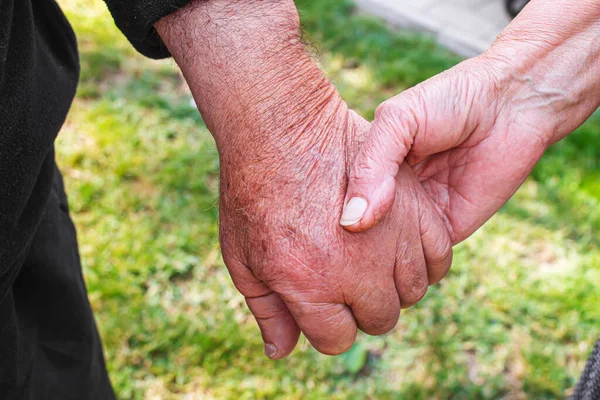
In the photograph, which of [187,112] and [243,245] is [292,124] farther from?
[187,112]

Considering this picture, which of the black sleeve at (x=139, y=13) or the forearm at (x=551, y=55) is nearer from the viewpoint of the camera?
the black sleeve at (x=139, y=13)

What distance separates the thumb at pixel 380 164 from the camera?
123cm

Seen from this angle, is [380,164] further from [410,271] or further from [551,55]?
[551,55]

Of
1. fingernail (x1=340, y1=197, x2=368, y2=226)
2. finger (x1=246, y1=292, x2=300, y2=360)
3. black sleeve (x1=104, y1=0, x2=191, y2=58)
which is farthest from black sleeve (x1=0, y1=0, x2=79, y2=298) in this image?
fingernail (x1=340, y1=197, x2=368, y2=226)

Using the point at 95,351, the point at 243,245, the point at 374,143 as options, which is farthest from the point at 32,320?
the point at 374,143

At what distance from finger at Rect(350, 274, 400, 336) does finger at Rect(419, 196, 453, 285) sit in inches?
4.9

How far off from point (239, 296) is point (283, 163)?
150cm

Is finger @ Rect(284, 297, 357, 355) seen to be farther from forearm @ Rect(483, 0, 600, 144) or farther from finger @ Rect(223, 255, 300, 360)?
forearm @ Rect(483, 0, 600, 144)

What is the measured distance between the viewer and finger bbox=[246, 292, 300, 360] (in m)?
1.42

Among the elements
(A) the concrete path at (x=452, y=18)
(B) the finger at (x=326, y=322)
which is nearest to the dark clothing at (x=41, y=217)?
(B) the finger at (x=326, y=322)

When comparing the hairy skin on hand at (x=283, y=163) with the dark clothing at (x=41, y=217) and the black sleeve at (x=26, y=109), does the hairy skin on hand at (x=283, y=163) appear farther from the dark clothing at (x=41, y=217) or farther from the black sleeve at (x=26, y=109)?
the black sleeve at (x=26, y=109)

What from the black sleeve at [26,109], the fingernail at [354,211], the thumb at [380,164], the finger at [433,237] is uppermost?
the black sleeve at [26,109]

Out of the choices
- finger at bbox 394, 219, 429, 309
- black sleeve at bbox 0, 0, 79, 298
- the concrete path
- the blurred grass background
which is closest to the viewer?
black sleeve at bbox 0, 0, 79, 298

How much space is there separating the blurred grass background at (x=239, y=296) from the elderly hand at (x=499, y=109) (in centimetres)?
95
